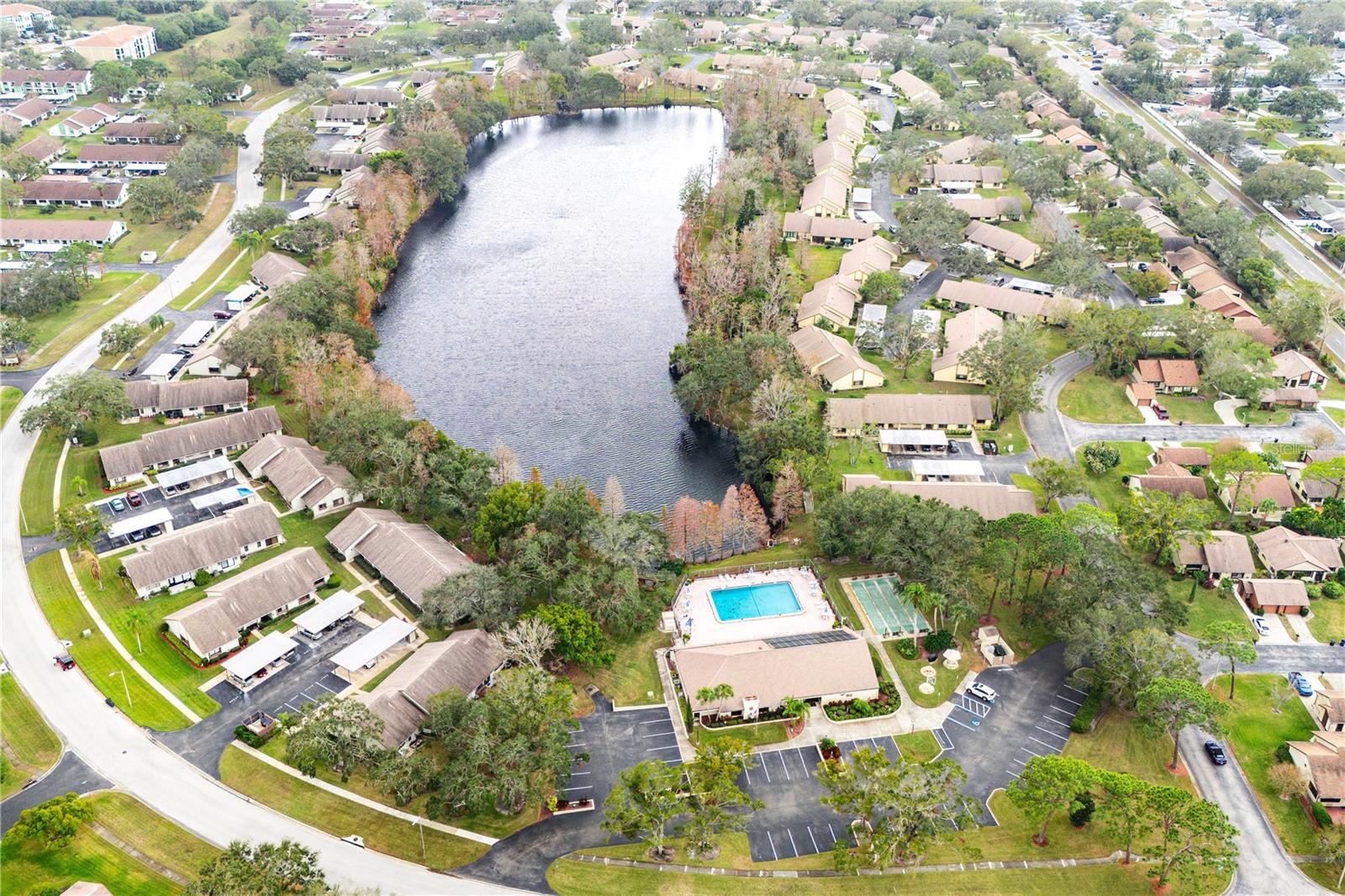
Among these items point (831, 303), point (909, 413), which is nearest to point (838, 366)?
point (909, 413)

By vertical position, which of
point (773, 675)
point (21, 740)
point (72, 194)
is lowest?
point (773, 675)

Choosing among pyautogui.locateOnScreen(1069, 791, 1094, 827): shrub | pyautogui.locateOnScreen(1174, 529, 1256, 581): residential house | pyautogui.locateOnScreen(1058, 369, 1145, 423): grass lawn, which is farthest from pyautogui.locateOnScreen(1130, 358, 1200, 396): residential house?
pyautogui.locateOnScreen(1069, 791, 1094, 827): shrub

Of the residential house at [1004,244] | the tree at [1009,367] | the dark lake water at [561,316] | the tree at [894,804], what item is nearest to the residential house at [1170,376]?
the tree at [1009,367]

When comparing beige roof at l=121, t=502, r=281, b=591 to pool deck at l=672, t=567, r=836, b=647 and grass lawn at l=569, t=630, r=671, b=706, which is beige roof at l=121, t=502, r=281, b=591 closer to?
grass lawn at l=569, t=630, r=671, b=706

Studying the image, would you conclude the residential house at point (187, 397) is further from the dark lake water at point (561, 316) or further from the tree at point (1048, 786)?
the tree at point (1048, 786)

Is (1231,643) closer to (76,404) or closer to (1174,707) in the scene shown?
(1174,707)

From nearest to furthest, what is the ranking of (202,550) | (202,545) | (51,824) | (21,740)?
(51,824) < (21,740) < (202,550) < (202,545)

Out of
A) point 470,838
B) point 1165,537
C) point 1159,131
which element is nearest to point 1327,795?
point 1165,537
